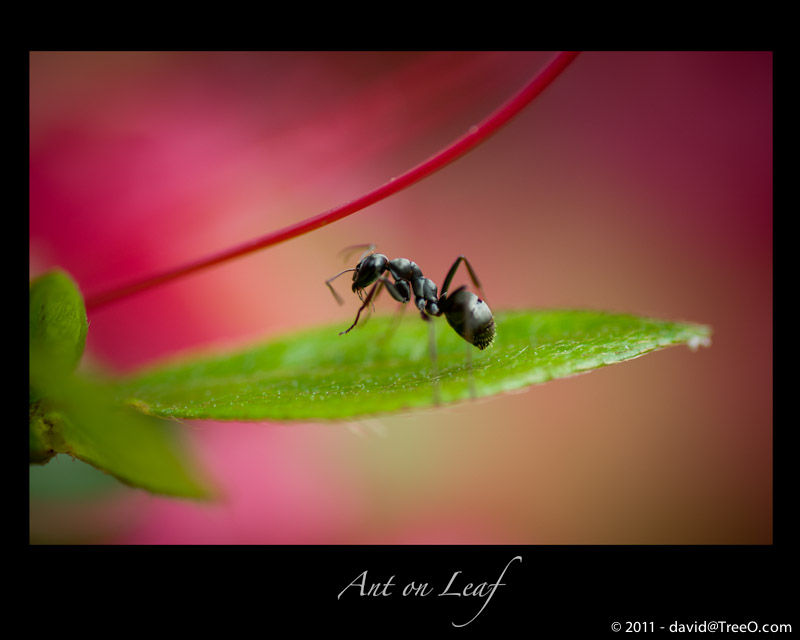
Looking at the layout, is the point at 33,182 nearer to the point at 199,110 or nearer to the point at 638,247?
the point at 199,110

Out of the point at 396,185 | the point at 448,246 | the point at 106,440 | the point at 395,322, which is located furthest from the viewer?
the point at 448,246

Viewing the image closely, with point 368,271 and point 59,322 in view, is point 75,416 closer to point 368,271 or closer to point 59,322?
point 59,322

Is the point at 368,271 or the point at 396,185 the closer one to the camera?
the point at 396,185

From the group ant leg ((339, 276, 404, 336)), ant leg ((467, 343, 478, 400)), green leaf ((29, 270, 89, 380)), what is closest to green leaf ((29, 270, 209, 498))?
green leaf ((29, 270, 89, 380))

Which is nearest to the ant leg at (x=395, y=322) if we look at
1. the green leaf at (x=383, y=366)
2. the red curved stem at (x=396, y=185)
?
the green leaf at (x=383, y=366)

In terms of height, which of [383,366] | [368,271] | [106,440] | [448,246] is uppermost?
[448,246]

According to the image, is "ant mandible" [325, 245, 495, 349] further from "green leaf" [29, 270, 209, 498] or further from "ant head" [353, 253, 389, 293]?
"green leaf" [29, 270, 209, 498]

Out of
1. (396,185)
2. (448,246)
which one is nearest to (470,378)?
(396,185)
